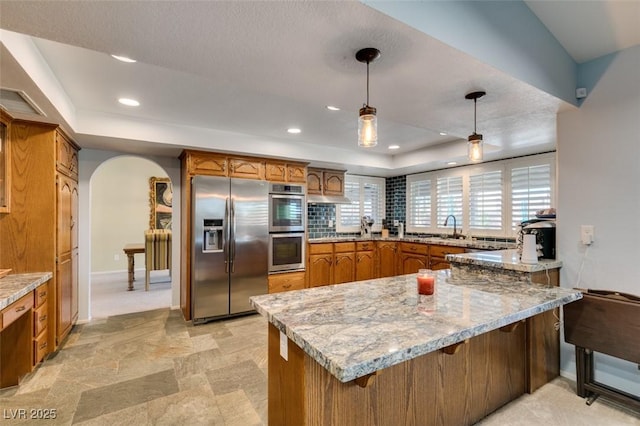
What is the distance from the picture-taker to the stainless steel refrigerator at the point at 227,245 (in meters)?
3.59

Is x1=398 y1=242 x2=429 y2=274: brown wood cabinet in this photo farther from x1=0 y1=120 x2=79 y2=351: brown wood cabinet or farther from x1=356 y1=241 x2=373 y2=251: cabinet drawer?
x1=0 y1=120 x2=79 y2=351: brown wood cabinet

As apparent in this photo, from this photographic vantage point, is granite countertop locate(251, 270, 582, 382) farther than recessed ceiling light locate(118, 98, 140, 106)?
No

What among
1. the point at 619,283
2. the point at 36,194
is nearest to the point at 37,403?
the point at 36,194

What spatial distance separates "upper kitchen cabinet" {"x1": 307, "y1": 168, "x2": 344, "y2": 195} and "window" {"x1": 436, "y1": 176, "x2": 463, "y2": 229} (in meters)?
1.69

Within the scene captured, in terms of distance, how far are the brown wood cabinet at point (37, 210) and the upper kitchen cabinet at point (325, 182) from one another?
3.14 metres

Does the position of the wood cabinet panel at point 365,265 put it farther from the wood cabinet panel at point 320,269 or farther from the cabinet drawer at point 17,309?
the cabinet drawer at point 17,309

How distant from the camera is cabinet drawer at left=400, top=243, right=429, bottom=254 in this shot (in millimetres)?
4590

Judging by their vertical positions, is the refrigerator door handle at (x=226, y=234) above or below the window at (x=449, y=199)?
below

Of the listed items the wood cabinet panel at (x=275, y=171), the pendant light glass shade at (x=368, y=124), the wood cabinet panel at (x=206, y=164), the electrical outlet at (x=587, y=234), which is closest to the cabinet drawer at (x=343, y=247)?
the wood cabinet panel at (x=275, y=171)

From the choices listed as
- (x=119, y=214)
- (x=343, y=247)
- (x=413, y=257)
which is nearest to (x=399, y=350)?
(x=343, y=247)

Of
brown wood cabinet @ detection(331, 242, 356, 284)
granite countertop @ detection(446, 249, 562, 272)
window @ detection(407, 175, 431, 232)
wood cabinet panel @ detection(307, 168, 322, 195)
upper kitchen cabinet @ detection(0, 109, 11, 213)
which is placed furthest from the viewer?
window @ detection(407, 175, 431, 232)

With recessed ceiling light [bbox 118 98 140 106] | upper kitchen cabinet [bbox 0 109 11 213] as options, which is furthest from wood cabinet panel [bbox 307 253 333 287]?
upper kitchen cabinet [bbox 0 109 11 213]

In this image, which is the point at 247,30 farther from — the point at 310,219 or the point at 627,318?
the point at 310,219

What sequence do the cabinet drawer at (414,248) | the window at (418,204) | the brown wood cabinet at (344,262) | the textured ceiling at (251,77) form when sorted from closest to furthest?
the textured ceiling at (251,77) < the cabinet drawer at (414,248) < the brown wood cabinet at (344,262) < the window at (418,204)
